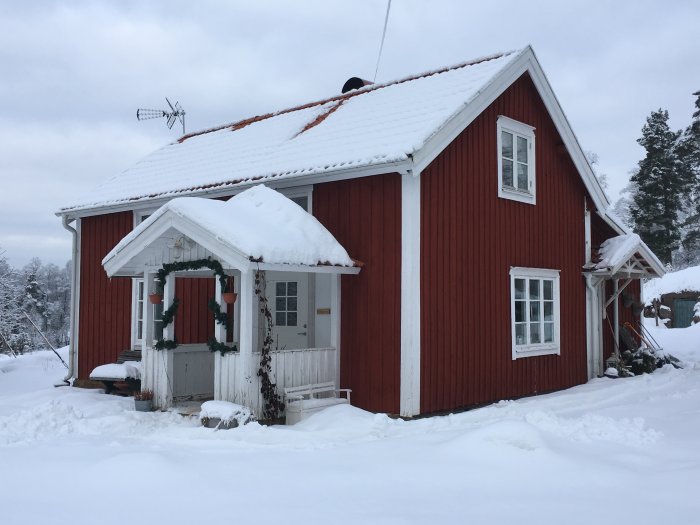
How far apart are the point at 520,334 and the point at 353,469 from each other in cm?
628

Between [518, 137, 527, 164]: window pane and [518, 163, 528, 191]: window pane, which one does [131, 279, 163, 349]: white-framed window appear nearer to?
[518, 163, 528, 191]: window pane

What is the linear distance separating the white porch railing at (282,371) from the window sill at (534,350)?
133 inches

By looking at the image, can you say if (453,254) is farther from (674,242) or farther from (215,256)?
(674,242)

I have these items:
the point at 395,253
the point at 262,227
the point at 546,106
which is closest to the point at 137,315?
the point at 262,227

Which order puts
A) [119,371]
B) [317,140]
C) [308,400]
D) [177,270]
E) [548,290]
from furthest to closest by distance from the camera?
[548,290] < [119,371] < [317,140] < [177,270] < [308,400]

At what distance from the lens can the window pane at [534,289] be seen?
12.3m

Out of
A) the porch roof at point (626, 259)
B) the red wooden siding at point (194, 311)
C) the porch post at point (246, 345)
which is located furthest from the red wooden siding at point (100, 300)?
the porch roof at point (626, 259)

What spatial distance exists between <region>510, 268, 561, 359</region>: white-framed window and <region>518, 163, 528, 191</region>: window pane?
147 cm

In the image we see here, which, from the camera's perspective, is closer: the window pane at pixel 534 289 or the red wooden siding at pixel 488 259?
the red wooden siding at pixel 488 259

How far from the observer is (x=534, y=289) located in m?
12.4

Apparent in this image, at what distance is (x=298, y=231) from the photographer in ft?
32.1

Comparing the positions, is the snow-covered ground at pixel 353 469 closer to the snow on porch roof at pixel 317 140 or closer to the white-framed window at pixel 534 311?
the white-framed window at pixel 534 311

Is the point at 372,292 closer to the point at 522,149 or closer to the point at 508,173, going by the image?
the point at 508,173

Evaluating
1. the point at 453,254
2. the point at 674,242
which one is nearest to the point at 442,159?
the point at 453,254
